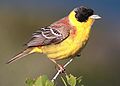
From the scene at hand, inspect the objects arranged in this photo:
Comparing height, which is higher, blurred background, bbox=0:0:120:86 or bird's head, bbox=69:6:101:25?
bird's head, bbox=69:6:101:25

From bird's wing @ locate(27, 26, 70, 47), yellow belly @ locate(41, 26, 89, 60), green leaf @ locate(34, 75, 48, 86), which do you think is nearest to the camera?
green leaf @ locate(34, 75, 48, 86)

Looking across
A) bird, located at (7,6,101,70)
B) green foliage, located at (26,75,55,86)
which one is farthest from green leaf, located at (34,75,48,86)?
bird, located at (7,6,101,70)

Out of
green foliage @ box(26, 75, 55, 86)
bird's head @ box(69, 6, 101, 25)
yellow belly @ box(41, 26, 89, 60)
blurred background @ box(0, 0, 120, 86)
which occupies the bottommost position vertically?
blurred background @ box(0, 0, 120, 86)

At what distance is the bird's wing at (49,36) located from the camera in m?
2.89

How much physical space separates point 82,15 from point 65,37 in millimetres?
135

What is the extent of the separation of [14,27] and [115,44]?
5.15 ft

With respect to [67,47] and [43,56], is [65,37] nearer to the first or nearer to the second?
[67,47]

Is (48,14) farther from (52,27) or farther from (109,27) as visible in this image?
(52,27)

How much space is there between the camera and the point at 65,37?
2.89 meters

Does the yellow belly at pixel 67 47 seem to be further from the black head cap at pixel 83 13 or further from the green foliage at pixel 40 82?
the green foliage at pixel 40 82

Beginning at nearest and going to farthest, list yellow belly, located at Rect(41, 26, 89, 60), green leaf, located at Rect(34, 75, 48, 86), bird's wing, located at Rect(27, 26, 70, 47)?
green leaf, located at Rect(34, 75, 48, 86) → yellow belly, located at Rect(41, 26, 89, 60) → bird's wing, located at Rect(27, 26, 70, 47)

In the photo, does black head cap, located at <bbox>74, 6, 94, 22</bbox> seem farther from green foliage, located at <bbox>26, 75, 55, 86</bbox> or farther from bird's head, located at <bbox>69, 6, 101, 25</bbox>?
green foliage, located at <bbox>26, 75, 55, 86</bbox>

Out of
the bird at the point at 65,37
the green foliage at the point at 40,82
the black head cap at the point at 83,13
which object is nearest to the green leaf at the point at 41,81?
the green foliage at the point at 40,82

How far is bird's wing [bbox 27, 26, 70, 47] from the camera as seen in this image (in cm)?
289
